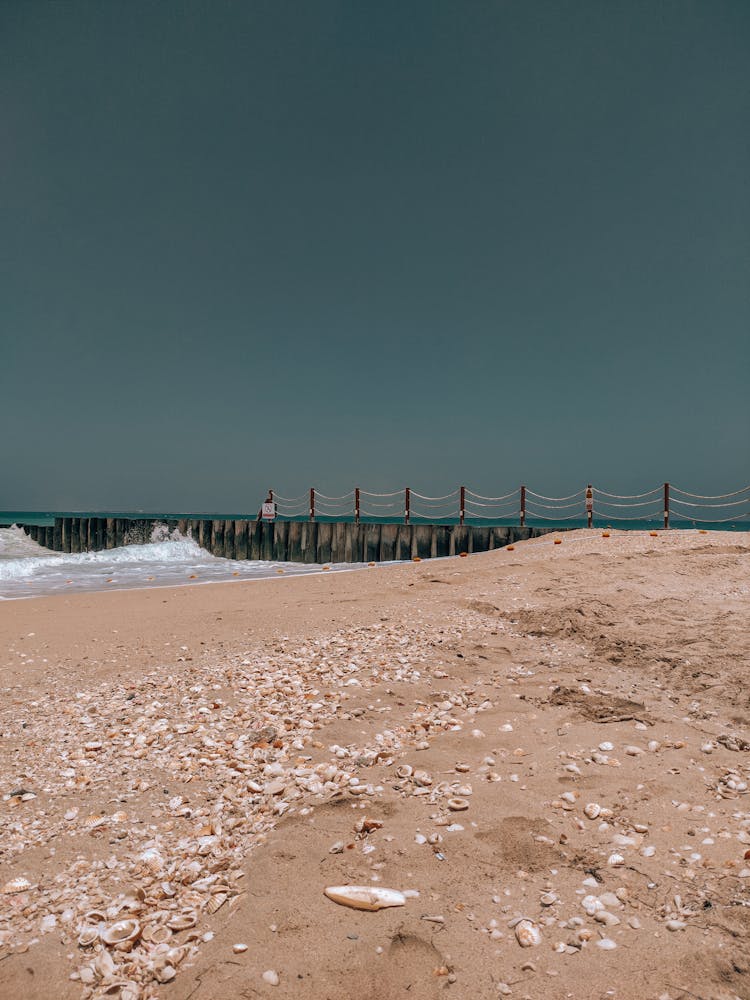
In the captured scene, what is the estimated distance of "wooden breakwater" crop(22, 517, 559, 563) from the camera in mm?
16469

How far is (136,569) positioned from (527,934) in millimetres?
15870

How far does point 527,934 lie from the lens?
5.94 feet

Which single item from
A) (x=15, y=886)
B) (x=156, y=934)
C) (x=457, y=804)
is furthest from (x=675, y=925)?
(x=15, y=886)

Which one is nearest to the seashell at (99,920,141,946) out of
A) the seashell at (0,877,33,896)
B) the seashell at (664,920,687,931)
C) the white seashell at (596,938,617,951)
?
the seashell at (0,877,33,896)

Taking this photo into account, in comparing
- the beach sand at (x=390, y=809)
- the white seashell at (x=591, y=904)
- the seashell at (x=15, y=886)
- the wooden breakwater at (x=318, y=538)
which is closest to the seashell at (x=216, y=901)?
the beach sand at (x=390, y=809)

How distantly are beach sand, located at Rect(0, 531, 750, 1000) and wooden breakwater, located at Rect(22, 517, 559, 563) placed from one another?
35.9 feet

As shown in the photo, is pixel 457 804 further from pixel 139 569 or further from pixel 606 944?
pixel 139 569

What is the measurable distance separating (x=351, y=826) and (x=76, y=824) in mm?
1240

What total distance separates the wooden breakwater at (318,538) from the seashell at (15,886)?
14.5 meters

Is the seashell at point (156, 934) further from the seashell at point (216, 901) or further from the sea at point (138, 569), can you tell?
the sea at point (138, 569)

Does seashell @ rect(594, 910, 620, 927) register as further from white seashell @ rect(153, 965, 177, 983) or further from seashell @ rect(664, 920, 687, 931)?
white seashell @ rect(153, 965, 177, 983)

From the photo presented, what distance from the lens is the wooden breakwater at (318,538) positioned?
1647 cm

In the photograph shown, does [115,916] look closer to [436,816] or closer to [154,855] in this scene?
[154,855]

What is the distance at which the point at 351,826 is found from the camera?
2.45 metres
